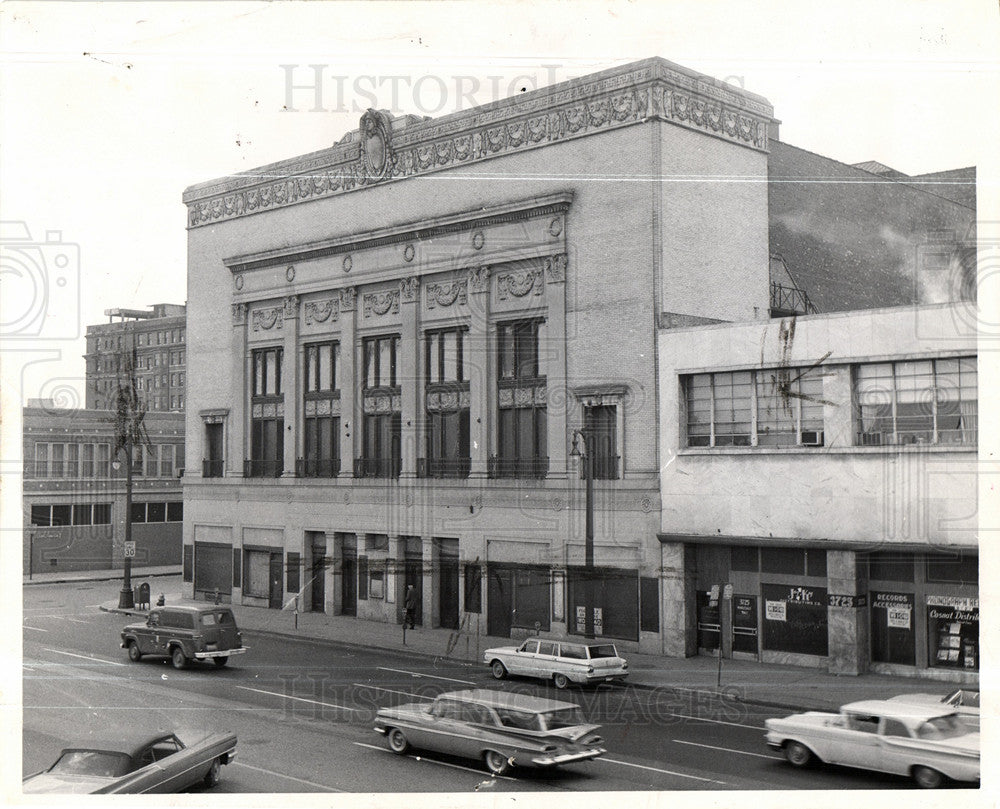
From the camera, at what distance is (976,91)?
14328mm

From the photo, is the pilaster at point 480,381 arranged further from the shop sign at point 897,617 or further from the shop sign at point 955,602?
the shop sign at point 955,602

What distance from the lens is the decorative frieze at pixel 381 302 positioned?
28.6 meters

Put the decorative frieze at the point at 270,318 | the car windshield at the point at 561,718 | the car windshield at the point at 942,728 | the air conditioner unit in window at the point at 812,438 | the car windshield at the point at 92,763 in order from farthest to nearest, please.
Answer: the decorative frieze at the point at 270,318 < the air conditioner unit in window at the point at 812,438 < the car windshield at the point at 561,718 < the car windshield at the point at 942,728 < the car windshield at the point at 92,763

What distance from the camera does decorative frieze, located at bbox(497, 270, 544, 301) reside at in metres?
26.2

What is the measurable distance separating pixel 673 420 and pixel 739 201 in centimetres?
645

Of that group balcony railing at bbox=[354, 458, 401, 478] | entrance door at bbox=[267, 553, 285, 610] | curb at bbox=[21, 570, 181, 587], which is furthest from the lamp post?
curb at bbox=[21, 570, 181, 587]

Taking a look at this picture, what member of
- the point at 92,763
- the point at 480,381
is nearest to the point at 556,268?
the point at 480,381

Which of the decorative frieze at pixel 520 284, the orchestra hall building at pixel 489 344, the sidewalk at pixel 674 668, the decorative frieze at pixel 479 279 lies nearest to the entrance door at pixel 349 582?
the orchestra hall building at pixel 489 344

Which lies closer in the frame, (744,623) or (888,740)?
(888,740)

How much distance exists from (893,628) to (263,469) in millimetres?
18466

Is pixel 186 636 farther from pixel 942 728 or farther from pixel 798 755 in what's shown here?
pixel 942 728

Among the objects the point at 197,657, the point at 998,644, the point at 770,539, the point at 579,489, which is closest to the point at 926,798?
the point at 998,644

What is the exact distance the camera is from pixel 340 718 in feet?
60.1

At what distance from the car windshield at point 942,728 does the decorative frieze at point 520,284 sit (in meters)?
15.0
